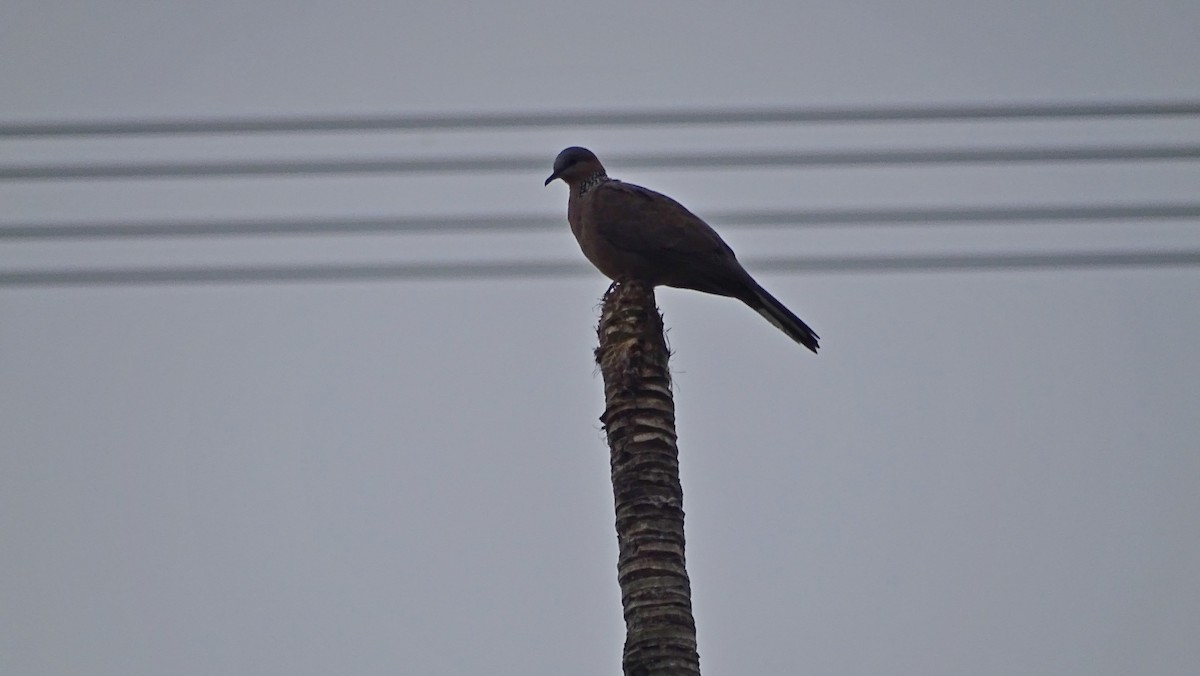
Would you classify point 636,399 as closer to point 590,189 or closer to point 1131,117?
point 590,189

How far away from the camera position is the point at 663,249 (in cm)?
950

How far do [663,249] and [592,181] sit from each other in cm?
118

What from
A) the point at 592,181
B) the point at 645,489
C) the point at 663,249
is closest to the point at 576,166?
the point at 592,181

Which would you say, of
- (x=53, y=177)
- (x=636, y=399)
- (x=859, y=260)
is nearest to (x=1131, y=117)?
(x=859, y=260)

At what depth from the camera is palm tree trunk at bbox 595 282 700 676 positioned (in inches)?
285

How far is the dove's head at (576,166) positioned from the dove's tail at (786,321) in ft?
5.88

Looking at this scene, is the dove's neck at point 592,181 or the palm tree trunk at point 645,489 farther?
the dove's neck at point 592,181

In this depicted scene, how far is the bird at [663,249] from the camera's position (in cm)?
943

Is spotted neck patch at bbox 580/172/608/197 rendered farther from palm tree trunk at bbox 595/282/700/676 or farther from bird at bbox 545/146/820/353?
palm tree trunk at bbox 595/282/700/676

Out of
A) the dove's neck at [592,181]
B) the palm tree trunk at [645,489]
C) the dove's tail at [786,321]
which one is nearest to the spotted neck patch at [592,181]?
the dove's neck at [592,181]

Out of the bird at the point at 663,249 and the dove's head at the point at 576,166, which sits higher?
the dove's head at the point at 576,166

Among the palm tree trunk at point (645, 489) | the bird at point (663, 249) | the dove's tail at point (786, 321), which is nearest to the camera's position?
the palm tree trunk at point (645, 489)

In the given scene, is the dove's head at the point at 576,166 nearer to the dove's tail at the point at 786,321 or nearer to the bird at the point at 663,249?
the bird at the point at 663,249

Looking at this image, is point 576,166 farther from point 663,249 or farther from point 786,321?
point 786,321
